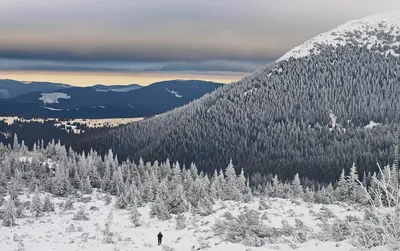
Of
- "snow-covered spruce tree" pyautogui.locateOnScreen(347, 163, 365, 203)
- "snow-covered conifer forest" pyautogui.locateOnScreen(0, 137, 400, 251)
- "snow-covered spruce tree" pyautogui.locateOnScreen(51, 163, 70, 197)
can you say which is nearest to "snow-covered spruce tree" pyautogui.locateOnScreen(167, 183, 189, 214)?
"snow-covered conifer forest" pyautogui.locateOnScreen(0, 137, 400, 251)

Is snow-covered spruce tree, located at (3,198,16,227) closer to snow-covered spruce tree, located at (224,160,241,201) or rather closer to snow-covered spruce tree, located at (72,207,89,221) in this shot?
snow-covered spruce tree, located at (72,207,89,221)

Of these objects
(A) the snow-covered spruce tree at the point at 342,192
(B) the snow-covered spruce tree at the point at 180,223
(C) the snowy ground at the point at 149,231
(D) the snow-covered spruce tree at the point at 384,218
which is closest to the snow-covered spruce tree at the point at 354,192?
(A) the snow-covered spruce tree at the point at 342,192

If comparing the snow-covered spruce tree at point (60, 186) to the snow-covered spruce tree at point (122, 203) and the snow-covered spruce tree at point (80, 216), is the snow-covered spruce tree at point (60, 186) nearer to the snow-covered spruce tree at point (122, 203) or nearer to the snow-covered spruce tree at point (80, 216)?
the snow-covered spruce tree at point (122, 203)

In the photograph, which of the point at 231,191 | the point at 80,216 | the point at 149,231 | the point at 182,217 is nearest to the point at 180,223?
the point at 182,217

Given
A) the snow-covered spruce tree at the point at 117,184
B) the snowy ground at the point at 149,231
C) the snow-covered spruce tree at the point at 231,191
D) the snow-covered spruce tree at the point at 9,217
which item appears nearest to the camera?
the snowy ground at the point at 149,231

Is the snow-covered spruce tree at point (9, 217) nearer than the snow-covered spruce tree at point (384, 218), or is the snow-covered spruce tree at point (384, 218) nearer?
the snow-covered spruce tree at point (384, 218)

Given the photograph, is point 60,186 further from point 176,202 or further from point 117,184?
point 176,202

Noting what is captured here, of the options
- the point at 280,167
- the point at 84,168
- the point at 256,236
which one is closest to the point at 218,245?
the point at 256,236

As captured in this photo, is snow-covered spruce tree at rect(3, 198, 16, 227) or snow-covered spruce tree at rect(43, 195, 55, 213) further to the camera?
snow-covered spruce tree at rect(43, 195, 55, 213)
